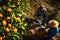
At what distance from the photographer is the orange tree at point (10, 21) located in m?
6.32

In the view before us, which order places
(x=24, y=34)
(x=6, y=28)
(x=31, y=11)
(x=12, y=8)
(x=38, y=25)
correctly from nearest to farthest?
(x=6, y=28), (x=12, y=8), (x=24, y=34), (x=38, y=25), (x=31, y=11)

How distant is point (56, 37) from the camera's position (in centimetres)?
723

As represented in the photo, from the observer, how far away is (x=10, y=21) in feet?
21.3

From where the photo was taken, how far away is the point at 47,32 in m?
7.25

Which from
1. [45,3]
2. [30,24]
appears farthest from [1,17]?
[45,3]

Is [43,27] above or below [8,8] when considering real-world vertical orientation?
below

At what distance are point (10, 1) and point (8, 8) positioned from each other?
26 centimetres

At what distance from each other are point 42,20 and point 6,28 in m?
2.00

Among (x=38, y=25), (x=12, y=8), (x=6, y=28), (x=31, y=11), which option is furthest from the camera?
(x=31, y=11)

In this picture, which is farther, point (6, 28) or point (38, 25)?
point (38, 25)

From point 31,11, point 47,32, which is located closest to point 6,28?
point 47,32

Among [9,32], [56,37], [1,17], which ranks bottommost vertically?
[56,37]

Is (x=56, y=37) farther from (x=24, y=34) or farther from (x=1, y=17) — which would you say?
(x=1, y=17)

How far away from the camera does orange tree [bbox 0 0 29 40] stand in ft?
20.7
